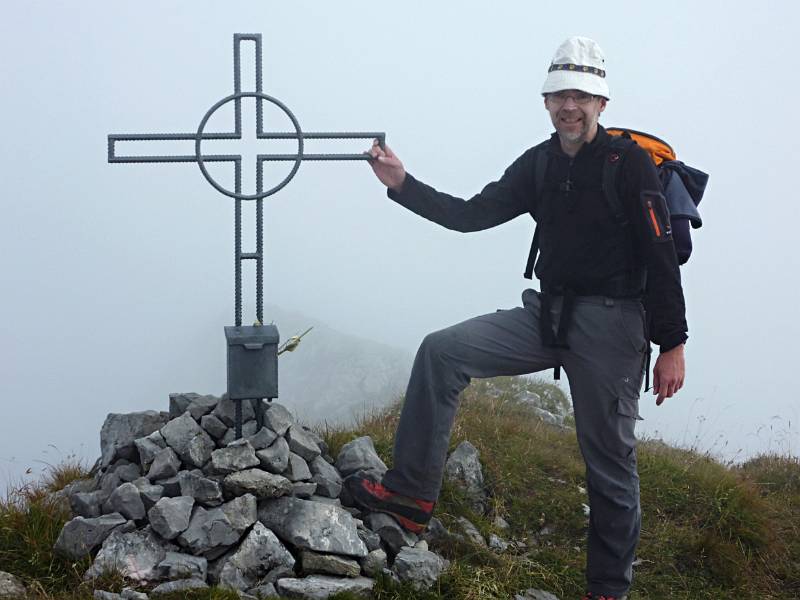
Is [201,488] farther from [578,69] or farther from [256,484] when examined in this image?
[578,69]

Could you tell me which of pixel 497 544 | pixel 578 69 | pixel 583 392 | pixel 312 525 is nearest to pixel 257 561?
pixel 312 525

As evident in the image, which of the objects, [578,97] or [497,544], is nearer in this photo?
[578,97]

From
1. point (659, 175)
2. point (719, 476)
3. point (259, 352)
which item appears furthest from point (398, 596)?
point (719, 476)

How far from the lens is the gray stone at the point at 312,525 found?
6555 mm

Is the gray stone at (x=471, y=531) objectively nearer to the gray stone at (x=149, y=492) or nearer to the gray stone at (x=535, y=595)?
the gray stone at (x=535, y=595)

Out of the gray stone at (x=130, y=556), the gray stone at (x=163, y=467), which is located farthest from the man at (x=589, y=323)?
the gray stone at (x=130, y=556)

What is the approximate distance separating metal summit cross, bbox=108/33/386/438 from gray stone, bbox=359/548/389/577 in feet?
4.93

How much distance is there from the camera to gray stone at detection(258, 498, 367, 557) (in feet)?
21.5

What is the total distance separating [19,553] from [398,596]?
2.92 metres

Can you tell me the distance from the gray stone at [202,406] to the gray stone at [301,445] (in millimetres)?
736

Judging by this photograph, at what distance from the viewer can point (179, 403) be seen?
7.83m

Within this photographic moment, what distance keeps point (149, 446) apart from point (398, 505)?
215 cm

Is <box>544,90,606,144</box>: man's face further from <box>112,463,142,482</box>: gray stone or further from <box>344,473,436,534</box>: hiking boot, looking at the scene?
<box>112,463,142,482</box>: gray stone

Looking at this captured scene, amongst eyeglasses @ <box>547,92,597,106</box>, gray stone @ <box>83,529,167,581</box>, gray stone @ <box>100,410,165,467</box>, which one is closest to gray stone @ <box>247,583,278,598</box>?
gray stone @ <box>83,529,167,581</box>
